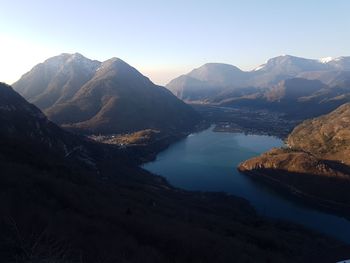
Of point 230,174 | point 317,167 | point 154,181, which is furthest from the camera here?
point 230,174

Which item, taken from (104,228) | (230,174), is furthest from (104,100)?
(104,228)

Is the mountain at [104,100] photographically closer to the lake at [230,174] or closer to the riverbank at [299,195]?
the lake at [230,174]

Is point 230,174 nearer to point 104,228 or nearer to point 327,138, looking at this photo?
point 327,138

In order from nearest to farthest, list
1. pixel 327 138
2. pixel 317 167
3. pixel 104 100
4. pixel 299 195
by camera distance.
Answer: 1. pixel 299 195
2. pixel 317 167
3. pixel 327 138
4. pixel 104 100

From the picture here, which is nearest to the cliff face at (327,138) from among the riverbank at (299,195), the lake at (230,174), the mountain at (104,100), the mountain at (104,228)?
the lake at (230,174)

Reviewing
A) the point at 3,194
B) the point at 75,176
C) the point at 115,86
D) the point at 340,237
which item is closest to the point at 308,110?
the point at 115,86

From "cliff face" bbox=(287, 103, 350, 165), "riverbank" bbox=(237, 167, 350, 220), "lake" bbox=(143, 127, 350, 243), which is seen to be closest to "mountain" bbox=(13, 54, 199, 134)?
"lake" bbox=(143, 127, 350, 243)
